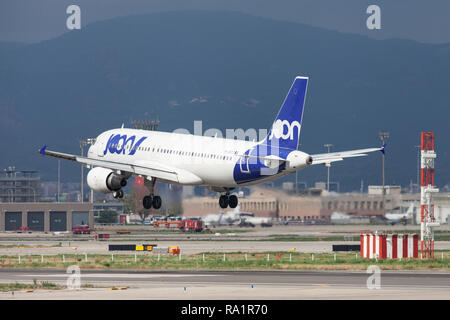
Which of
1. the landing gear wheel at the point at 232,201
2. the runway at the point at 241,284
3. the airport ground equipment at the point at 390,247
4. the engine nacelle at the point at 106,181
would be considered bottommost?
the runway at the point at 241,284

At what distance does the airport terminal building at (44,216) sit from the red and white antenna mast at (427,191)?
375 ft

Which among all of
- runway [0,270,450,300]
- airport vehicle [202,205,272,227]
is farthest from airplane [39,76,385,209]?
airport vehicle [202,205,272,227]

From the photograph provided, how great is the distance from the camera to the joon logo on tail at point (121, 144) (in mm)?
91125

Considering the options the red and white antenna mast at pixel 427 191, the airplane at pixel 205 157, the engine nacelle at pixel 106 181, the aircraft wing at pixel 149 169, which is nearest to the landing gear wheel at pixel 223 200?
the airplane at pixel 205 157

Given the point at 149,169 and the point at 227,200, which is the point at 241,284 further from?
the point at 149,169

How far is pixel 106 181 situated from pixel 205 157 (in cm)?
1082

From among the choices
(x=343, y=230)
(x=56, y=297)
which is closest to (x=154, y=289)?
(x=56, y=297)

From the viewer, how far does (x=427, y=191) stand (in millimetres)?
85188

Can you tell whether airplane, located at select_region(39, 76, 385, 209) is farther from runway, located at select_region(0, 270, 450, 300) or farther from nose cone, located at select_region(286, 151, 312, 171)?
runway, located at select_region(0, 270, 450, 300)

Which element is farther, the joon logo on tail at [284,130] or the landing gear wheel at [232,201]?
the landing gear wheel at [232,201]

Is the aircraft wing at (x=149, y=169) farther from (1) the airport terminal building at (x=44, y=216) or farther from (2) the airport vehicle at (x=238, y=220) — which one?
(1) the airport terminal building at (x=44, y=216)

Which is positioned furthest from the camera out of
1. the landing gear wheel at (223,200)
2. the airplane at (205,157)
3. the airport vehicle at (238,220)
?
the airport vehicle at (238,220)

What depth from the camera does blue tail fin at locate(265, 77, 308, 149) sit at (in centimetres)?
8044
